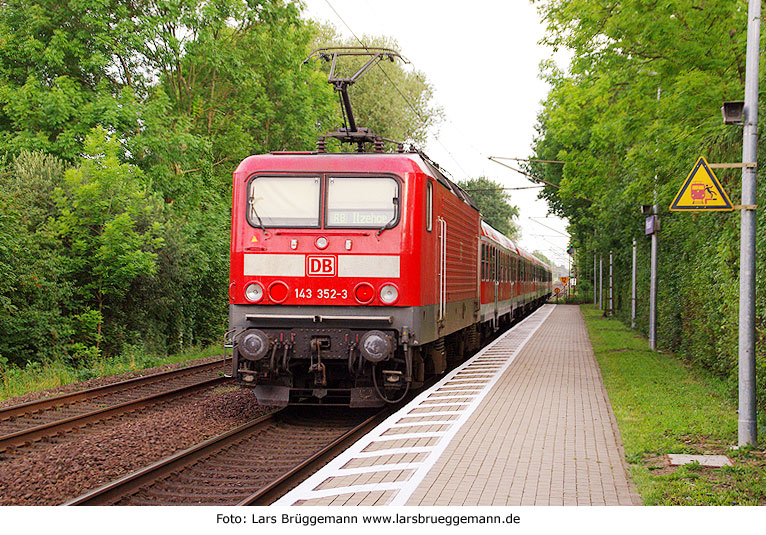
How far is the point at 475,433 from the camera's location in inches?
335

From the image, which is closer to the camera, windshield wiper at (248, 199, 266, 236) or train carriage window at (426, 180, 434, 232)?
windshield wiper at (248, 199, 266, 236)

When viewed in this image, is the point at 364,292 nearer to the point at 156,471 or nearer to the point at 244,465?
the point at 244,465

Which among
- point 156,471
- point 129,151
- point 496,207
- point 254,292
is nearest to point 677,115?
point 254,292

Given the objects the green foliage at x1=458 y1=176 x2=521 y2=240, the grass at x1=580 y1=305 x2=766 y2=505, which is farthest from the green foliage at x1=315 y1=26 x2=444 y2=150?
the green foliage at x1=458 y1=176 x2=521 y2=240

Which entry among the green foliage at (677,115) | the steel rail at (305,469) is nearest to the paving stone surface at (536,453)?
the steel rail at (305,469)

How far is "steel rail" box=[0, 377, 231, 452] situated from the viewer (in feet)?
28.8

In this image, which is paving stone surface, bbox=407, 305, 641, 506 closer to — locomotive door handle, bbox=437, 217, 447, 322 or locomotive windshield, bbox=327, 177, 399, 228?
locomotive door handle, bbox=437, 217, 447, 322

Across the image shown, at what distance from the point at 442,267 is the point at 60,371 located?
7.55 m

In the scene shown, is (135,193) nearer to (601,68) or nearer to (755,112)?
(601,68)

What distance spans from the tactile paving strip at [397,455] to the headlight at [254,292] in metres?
2.26

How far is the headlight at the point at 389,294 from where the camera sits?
973 cm

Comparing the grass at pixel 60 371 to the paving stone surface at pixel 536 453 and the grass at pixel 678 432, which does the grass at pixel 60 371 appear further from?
the grass at pixel 678 432

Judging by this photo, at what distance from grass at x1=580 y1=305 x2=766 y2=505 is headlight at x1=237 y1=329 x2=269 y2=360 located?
4232mm

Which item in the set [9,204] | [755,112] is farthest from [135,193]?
[755,112]
